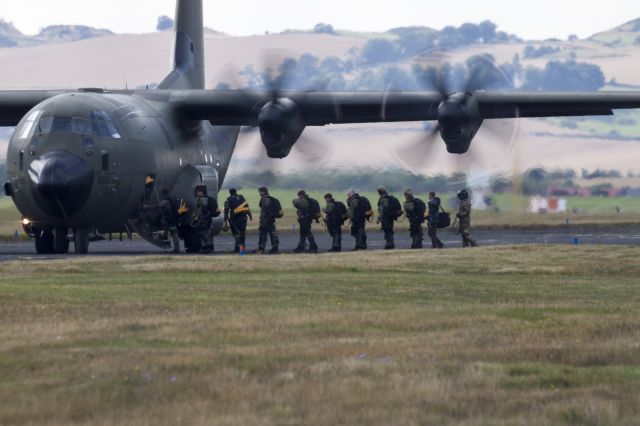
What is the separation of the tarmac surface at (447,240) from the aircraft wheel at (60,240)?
1.15 m

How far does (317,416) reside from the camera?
422 inches

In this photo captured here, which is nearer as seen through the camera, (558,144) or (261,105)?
(261,105)

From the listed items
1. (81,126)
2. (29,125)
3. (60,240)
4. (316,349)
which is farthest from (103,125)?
(316,349)

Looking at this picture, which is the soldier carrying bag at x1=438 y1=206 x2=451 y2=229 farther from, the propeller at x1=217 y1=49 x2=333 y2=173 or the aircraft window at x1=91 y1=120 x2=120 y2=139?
the aircraft window at x1=91 y1=120 x2=120 y2=139

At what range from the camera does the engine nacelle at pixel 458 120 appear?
115 ft

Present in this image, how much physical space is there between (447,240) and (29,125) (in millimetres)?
18978

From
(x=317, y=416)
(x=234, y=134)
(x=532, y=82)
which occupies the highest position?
(x=532, y=82)

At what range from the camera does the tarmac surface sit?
1533 inches

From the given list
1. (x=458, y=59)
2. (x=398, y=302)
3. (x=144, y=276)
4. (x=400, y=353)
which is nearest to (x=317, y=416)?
(x=400, y=353)

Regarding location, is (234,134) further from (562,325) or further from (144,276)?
(562,325)

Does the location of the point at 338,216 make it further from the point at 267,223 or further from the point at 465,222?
the point at 465,222

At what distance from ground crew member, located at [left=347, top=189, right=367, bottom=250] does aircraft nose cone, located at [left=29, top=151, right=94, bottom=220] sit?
29.3 feet

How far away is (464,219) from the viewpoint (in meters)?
38.4

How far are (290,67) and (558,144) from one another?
39.6m
